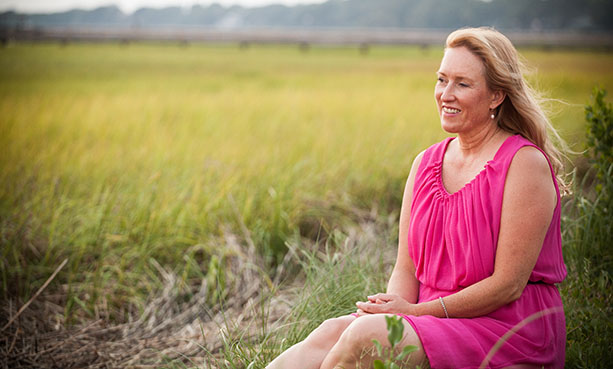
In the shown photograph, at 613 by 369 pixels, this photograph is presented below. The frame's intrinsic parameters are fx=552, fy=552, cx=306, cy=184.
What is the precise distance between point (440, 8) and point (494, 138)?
14819 millimetres

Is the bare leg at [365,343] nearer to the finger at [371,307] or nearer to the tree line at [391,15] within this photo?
the finger at [371,307]

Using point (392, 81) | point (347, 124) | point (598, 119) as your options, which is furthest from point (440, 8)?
point (598, 119)

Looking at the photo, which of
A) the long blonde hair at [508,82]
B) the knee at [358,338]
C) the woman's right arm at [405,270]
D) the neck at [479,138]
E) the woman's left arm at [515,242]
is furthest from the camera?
the woman's right arm at [405,270]

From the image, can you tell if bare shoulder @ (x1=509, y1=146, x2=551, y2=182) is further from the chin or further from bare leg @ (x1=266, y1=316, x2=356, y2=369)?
bare leg @ (x1=266, y1=316, x2=356, y2=369)

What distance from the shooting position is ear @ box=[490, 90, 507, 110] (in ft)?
5.88

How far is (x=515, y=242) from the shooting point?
1.63 meters

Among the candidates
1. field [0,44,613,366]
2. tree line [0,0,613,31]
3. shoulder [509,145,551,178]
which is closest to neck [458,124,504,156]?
shoulder [509,145,551,178]

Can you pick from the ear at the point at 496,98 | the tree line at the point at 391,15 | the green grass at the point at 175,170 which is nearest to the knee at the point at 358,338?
the ear at the point at 496,98

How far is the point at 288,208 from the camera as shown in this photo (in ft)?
12.7

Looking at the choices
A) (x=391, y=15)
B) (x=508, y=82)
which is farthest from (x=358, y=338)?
(x=391, y=15)

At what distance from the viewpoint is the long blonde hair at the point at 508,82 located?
68.1 inches

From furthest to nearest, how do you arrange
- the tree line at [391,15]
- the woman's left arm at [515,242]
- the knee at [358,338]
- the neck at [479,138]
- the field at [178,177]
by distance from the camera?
the tree line at [391,15]
the field at [178,177]
the neck at [479,138]
the woman's left arm at [515,242]
the knee at [358,338]

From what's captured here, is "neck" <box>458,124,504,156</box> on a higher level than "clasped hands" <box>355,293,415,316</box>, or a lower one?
higher

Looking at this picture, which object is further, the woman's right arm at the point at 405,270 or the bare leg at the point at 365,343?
the woman's right arm at the point at 405,270
